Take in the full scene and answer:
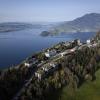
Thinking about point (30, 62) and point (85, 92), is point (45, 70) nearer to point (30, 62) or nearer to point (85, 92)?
point (30, 62)

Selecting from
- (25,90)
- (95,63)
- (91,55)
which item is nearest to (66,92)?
(25,90)

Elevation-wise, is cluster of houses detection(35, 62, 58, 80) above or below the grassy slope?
above

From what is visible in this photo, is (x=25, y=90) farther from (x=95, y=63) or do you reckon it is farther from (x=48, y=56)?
(x=48, y=56)

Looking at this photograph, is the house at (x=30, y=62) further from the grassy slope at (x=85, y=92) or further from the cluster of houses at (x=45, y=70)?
the grassy slope at (x=85, y=92)

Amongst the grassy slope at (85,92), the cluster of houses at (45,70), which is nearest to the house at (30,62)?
the cluster of houses at (45,70)

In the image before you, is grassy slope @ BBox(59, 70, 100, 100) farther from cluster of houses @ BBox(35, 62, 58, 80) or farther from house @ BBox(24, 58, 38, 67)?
house @ BBox(24, 58, 38, 67)

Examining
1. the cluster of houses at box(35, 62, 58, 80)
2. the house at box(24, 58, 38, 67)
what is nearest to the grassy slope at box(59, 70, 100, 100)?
the cluster of houses at box(35, 62, 58, 80)

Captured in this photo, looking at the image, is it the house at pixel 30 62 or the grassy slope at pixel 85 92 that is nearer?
the grassy slope at pixel 85 92

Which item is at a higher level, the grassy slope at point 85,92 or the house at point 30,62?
the house at point 30,62

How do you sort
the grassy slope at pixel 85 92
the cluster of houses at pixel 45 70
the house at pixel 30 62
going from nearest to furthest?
the grassy slope at pixel 85 92 → the cluster of houses at pixel 45 70 → the house at pixel 30 62
